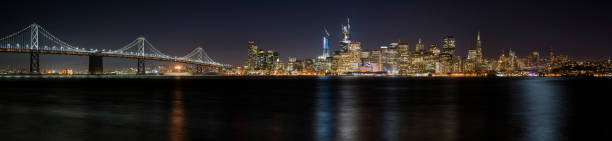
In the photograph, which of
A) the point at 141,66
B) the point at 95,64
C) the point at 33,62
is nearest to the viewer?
the point at 33,62

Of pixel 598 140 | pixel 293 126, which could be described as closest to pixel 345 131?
pixel 293 126

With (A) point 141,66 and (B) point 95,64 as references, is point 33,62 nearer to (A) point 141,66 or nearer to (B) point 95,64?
(B) point 95,64

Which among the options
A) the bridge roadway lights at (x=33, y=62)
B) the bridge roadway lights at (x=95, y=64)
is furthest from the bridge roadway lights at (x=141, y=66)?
the bridge roadway lights at (x=33, y=62)

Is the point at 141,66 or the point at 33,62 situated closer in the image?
the point at 33,62

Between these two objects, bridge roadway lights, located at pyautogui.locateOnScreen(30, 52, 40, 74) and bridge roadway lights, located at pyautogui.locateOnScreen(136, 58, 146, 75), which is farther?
bridge roadway lights, located at pyautogui.locateOnScreen(136, 58, 146, 75)

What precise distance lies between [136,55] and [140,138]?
333ft

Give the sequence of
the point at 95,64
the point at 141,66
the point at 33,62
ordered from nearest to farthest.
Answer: the point at 33,62, the point at 95,64, the point at 141,66

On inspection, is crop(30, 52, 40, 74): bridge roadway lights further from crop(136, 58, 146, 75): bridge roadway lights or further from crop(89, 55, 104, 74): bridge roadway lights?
crop(136, 58, 146, 75): bridge roadway lights

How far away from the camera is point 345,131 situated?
10.6 m

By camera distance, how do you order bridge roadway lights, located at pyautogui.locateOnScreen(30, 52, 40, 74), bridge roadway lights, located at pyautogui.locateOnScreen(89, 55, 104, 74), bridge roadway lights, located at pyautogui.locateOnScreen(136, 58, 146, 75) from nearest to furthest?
bridge roadway lights, located at pyautogui.locateOnScreen(30, 52, 40, 74)
bridge roadway lights, located at pyautogui.locateOnScreen(89, 55, 104, 74)
bridge roadway lights, located at pyautogui.locateOnScreen(136, 58, 146, 75)

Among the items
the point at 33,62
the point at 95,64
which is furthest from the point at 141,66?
the point at 33,62

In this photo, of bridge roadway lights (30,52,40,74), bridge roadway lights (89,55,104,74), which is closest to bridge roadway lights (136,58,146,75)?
bridge roadway lights (89,55,104,74)

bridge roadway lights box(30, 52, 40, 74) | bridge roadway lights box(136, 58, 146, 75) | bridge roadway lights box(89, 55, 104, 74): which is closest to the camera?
bridge roadway lights box(30, 52, 40, 74)

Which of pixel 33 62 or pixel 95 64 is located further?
pixel 95 64
